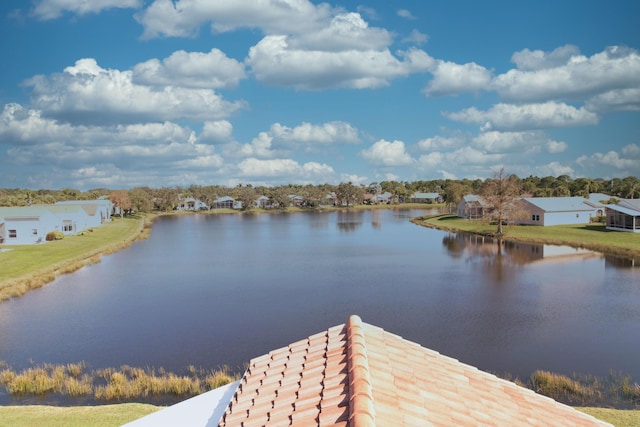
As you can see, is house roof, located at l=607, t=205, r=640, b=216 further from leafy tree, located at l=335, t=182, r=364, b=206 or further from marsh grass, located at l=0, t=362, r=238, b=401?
leafy tree, located at l=335, t=182, r=364, b=206

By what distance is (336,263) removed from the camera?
43.6m

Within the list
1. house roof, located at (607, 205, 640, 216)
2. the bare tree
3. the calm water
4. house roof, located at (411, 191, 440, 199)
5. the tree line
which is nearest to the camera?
the calm water

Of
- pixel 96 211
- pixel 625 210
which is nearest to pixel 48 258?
pixel 96 211

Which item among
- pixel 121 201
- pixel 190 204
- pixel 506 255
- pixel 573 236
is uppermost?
pixel 121 201

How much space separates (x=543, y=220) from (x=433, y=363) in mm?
67468

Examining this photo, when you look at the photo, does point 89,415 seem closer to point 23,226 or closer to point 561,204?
point 23,226

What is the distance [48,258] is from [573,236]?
5714cm

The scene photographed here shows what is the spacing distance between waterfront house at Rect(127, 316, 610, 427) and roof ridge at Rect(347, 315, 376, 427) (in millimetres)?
11

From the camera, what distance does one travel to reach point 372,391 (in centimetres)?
532

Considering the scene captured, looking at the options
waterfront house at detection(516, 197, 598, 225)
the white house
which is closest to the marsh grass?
the white house

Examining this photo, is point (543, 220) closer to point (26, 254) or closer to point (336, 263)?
point (336, 263)

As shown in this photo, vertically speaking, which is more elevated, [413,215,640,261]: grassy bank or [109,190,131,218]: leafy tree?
[109,190,131,218]: leafy tree

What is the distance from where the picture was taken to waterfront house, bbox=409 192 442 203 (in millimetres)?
156000

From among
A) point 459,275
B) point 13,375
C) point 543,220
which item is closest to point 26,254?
point 13,375
